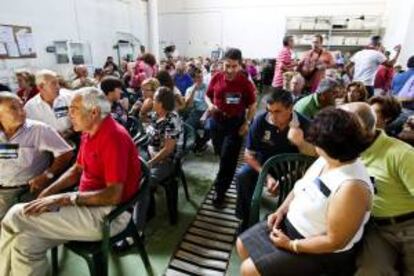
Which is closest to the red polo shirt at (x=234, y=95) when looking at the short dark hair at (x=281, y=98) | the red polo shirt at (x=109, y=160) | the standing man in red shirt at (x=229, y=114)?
the standing man in red shirt at (x=229, y=114)

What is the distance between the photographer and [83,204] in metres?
1.50

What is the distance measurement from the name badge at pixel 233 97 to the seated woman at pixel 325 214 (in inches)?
56.8

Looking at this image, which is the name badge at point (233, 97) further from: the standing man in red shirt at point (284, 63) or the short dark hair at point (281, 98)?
the standing man in red shirt at point (284, 63)

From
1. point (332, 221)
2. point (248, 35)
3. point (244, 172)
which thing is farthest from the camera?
point (248, 35)

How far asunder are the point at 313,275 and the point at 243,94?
71.8 inches

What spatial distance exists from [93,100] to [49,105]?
4.34 ft

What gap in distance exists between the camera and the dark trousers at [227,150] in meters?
2.68

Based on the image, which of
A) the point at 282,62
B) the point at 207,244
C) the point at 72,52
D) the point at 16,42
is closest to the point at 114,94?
the point at 207,244

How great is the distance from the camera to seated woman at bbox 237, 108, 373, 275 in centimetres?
107

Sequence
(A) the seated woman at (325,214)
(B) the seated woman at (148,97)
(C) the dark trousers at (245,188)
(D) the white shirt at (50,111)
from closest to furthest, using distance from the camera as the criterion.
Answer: (A) the seated woman at (325,214), (C) the dark trousers at (245,188), (D) the white shirt at (50,111), (B) the seated woman at (148,97)

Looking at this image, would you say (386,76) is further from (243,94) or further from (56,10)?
(56,10)

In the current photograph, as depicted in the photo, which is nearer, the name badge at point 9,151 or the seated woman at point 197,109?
the name badge at point 9,151

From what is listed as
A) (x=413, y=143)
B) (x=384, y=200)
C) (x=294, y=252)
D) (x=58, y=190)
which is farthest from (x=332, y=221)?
(x=58, y=190)

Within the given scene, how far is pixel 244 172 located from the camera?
7.26 ft
